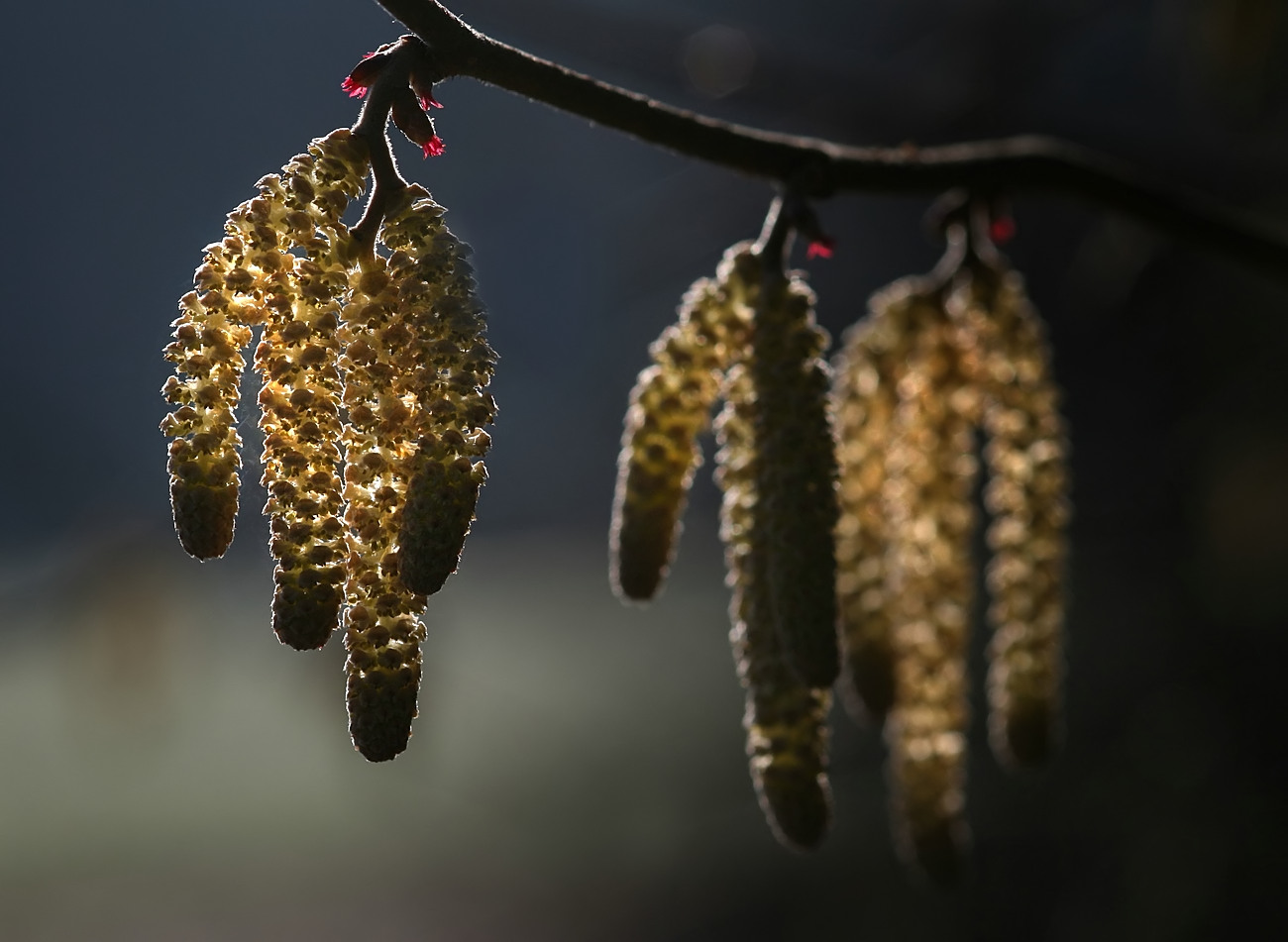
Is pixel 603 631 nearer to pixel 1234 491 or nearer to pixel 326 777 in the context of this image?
pixel 326 777

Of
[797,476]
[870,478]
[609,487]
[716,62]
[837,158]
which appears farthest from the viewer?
[609,487]

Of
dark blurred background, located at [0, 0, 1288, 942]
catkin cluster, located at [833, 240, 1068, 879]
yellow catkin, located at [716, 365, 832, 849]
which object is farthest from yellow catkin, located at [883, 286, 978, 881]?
dark blurred background, located at [0, 0, 1288, 942]

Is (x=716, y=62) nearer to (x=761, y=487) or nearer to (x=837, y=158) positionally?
(x=837, y=158)

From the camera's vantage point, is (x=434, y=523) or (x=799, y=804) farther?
(x=799, y=804)

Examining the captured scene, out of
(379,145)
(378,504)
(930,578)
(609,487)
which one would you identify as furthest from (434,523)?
(609,487)

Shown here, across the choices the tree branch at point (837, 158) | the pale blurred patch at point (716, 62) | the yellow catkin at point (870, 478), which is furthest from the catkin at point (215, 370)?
the pale blurred patch at point (716, 62)

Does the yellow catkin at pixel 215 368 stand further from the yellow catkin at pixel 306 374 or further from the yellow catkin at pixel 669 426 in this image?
the yellow catkin at pixel 669 426

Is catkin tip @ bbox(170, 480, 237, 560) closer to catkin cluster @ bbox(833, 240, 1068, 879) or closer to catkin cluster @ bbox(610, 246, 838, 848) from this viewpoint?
catkin cluster @ bbox(610, 246, 838, 848)
